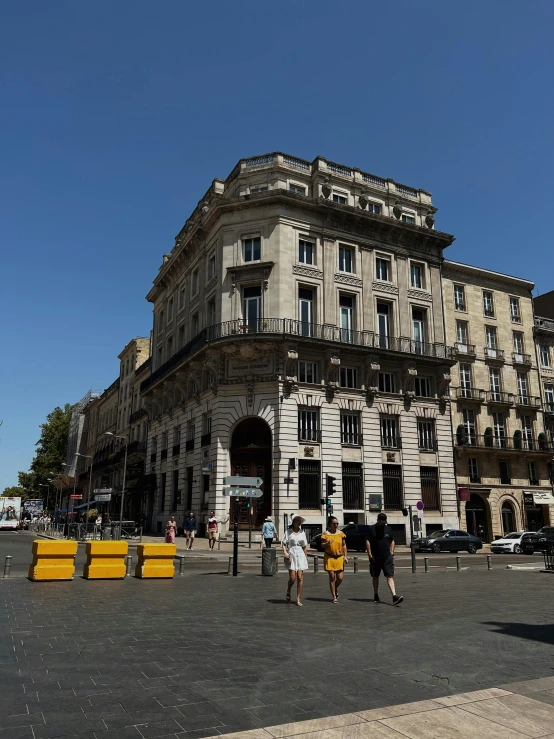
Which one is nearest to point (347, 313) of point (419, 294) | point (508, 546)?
point (419, 294)

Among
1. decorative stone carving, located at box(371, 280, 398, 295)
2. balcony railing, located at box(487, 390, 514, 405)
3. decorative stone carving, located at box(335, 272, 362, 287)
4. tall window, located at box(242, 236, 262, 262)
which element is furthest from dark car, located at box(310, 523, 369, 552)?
balcony railing, located at box(487, 390, 514, 405)

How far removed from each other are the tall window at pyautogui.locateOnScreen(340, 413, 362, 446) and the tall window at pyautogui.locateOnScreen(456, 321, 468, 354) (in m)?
12.1

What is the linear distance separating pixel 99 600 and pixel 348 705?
7533 millimetres

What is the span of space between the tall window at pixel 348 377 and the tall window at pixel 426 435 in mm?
5733

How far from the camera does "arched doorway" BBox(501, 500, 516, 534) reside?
40.2m

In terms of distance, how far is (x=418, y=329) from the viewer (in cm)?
3903

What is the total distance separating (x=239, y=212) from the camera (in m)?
35.6

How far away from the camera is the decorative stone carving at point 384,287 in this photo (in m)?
37.4

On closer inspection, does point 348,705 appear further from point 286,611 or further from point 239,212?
point 239,212

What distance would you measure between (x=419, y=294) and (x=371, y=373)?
319 inches

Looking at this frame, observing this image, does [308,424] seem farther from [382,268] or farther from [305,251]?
[382,268]

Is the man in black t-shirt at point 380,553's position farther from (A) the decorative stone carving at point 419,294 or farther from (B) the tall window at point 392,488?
(A) the decorative stone carving at point 419,294

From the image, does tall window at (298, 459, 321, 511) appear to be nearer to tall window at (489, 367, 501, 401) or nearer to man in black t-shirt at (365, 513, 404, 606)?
tall window at (489, 367, 501, 401)

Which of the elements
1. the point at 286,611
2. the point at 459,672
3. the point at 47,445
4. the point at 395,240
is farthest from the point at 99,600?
the point at 47,445
